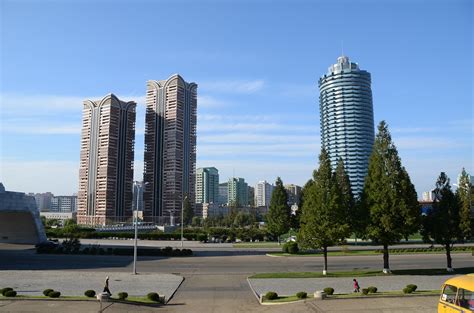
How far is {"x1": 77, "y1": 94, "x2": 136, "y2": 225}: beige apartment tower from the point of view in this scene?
139 m

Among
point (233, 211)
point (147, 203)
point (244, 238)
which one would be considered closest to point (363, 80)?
point (233, 211)

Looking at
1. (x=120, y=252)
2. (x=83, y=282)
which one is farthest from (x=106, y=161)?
(x=83, y=282)

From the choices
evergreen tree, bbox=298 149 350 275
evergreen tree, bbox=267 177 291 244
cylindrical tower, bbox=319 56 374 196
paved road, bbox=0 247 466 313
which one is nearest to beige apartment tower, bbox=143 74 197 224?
cylindrical tower, bbox=319 56 374 196

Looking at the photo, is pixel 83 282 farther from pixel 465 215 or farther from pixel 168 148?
pixel 168 148

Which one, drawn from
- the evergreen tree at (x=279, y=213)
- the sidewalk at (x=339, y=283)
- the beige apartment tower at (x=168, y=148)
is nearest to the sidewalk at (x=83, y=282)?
the sidewalk at (x=339, y=283)

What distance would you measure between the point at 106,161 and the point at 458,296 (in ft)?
446

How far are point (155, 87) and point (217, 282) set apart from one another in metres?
131

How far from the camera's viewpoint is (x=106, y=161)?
138250 millimetres

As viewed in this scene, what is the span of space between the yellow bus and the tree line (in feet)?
62.1

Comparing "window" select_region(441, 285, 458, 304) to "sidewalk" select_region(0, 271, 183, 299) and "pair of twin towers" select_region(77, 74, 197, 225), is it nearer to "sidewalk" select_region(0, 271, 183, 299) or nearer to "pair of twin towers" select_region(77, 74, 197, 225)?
"sidewalk" select_region(0, 271, 183, 299)

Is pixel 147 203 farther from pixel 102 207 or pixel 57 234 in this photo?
pixel 57 234

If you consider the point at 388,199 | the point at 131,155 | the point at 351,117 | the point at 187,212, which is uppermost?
the point at 351,117

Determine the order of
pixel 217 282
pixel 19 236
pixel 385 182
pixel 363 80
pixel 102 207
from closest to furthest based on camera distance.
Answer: pixel 217 282 < pixel 385 182 < pixel 19 236 < pixel 102 207 < pixel 363 80

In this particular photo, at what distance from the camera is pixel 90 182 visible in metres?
146
